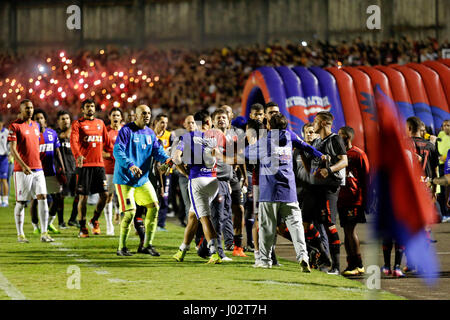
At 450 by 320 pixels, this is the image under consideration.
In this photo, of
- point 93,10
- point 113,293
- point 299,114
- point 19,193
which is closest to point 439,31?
point 93,10

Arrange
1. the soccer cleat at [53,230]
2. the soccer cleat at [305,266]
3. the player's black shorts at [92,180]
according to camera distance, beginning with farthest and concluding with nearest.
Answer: the soccer cleat at [53,230]
the player's black shorts at [92,180]
the soccer cleat at [305,266]

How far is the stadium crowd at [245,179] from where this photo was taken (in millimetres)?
8984

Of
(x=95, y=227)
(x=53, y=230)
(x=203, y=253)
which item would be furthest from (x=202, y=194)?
(x=53, y=230)

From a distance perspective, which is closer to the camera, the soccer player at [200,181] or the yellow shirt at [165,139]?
the soccer player at [200,181]

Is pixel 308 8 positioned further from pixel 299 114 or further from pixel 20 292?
pixel 20 292

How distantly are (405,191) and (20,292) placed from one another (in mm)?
4328

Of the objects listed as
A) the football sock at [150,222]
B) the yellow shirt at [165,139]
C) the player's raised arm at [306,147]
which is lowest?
the football sock at [150,222]

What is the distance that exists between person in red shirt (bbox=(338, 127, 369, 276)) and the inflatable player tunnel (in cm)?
858

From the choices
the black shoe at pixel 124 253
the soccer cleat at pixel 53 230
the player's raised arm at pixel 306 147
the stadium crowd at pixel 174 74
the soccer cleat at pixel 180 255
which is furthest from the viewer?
the stadium crowd at pixel 174 74

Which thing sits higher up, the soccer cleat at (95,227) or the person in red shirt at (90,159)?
the person in red shirt at (90,159)

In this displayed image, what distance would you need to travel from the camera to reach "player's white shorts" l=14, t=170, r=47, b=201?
38.6 ft

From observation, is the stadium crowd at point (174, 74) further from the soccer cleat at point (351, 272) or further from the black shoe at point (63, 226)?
the soccer cleat at point (351, 272)

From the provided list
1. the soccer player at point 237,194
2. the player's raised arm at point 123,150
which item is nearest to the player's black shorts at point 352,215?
the soccer player at point 237,194

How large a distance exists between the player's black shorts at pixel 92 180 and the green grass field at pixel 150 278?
1591 millimetres
